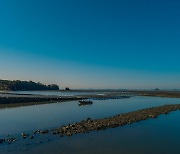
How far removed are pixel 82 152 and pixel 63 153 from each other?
156 centimetres

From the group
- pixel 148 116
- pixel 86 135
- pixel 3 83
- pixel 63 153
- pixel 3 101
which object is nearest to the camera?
pixel 63 153

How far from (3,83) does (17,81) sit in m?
12.4

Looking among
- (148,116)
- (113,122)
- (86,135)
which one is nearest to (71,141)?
(86,135)

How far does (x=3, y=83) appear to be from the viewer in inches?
7293

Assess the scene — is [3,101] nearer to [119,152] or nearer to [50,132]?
[50,132]

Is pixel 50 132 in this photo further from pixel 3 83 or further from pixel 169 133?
pixel 3 83

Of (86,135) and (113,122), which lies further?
(113,122)

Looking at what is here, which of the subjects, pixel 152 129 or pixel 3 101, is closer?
pixel 152 129

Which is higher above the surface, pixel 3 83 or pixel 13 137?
pixel 3 83

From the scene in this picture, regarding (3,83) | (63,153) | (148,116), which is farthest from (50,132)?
(3,83)

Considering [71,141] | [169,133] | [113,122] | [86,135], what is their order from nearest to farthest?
1. [71,141]
2. [86,135]
3. [169,133]
4. [113,122]

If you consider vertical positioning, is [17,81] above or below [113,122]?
above

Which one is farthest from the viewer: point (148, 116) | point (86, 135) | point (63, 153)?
point (148, 116)

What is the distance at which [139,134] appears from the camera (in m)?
28.6
